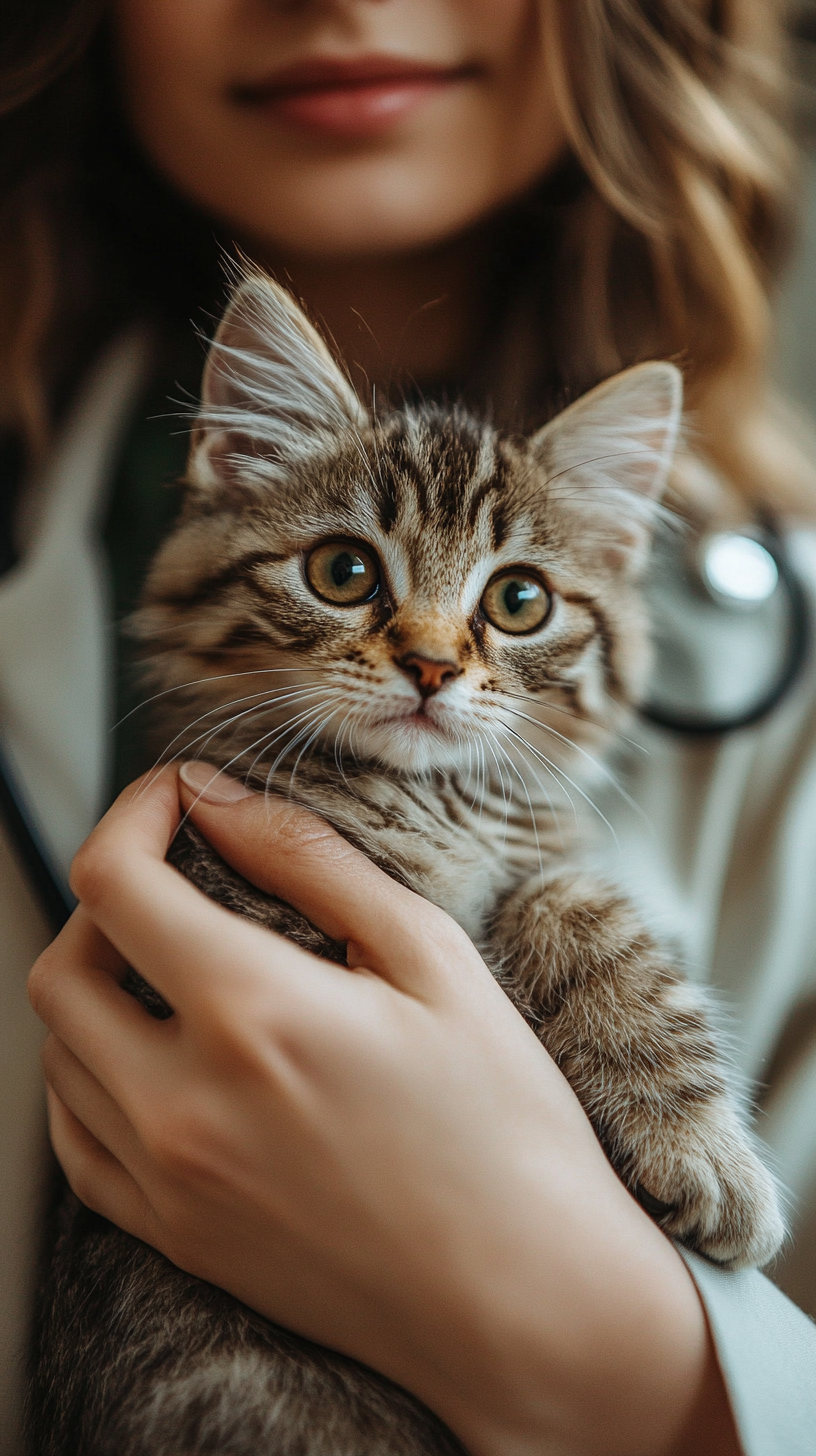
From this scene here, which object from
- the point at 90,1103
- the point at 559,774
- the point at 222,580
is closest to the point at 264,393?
the point at 222,580

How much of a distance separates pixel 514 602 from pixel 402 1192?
1.20 feet

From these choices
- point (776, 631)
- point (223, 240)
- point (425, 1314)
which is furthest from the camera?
point (776, 631)

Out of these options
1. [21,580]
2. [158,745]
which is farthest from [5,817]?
[21,580]

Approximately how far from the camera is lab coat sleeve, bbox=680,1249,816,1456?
45cm

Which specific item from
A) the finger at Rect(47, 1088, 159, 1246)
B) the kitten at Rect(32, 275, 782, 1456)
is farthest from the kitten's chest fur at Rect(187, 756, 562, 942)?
the finger at Rect(47, 1088, 159, 1246)

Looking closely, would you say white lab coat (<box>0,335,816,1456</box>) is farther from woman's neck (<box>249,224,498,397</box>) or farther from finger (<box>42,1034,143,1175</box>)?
woman's neck (<box>249,224,498,397</box>)

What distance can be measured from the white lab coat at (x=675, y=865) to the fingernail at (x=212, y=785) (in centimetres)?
11

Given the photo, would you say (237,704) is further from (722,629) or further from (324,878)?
(722,629)

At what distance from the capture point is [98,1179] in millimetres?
546

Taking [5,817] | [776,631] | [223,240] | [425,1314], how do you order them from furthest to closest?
[776,631] → [223,240] → [5,817] → [425,1314]

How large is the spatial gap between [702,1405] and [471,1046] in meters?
0.24

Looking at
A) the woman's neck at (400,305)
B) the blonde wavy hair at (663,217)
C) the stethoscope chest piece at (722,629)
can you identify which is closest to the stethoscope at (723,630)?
the stethoscope chest piece at (722,629)

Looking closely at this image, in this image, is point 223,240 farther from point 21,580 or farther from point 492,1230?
point 492,1230

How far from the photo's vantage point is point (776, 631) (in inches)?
33.4
